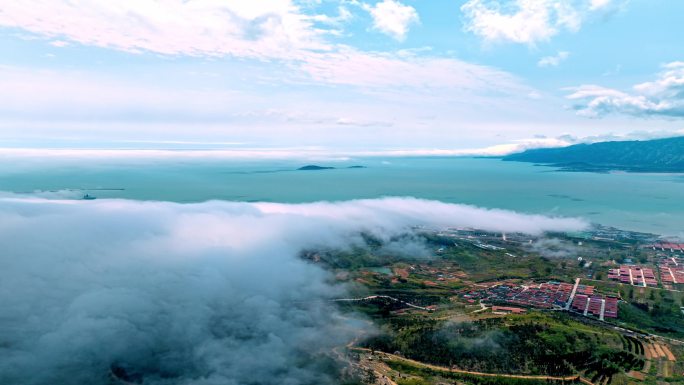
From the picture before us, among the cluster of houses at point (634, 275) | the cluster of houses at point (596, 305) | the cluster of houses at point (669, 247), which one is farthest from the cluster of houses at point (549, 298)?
the cluster of houses at point (669, 247)

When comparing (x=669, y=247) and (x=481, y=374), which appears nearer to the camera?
→ (x=481, y=374)

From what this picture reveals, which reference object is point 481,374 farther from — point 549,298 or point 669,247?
point 669,247

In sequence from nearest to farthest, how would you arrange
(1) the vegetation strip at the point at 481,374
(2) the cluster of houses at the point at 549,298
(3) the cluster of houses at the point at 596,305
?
(1) the vegetation strip at the point at 481,374
(3) the cluster of houses at the point at 596,305
(2) the cluster of houses at the point at 549,298

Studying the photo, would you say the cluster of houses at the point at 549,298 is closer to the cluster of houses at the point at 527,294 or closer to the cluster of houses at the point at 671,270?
the cluster of houses at the point at 527,294

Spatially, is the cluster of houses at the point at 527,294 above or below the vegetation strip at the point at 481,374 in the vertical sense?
above

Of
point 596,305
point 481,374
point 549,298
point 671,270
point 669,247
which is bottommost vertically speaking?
point 481,374

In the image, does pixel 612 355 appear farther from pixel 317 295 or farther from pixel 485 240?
pixel 485 240

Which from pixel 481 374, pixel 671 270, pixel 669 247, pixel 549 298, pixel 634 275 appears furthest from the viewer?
pixel 669 247

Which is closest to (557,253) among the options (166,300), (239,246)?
(239,246)

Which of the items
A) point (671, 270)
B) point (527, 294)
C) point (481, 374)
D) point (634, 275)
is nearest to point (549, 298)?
point (527, 294)
